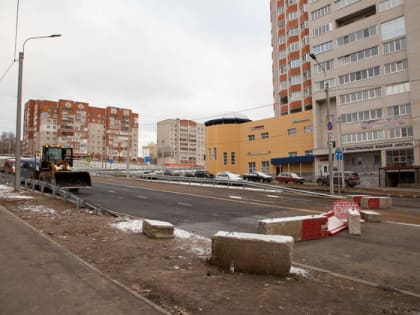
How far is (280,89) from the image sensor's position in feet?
191

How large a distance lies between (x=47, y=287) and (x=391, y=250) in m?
7.18

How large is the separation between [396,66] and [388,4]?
27.9ft

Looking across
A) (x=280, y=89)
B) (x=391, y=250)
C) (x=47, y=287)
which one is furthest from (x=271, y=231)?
(x=280, y=89)

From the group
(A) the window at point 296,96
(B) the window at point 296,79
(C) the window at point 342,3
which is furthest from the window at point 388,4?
(A) the window at point 296,96

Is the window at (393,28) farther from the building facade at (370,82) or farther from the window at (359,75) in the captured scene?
the window at (359,75)

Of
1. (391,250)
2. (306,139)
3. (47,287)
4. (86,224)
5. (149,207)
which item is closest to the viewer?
A: (47,287)

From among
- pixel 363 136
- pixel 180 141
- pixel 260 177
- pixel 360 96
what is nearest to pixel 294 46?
pixel 360 96

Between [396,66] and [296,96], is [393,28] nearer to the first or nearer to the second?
[396,66]

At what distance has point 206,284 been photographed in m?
4.70

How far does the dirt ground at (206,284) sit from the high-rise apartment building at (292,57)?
4708 centimetres

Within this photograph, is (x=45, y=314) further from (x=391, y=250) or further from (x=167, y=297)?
(x=391, y=250)

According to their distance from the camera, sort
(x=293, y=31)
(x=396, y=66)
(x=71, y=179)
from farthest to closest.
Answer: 1. (x=293, y=31)
2. (x=396, y=66)
3. (x=71, y=179)

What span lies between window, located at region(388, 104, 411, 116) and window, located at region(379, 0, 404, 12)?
1315 centimetres

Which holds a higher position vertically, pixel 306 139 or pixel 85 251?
pixel 306 139
